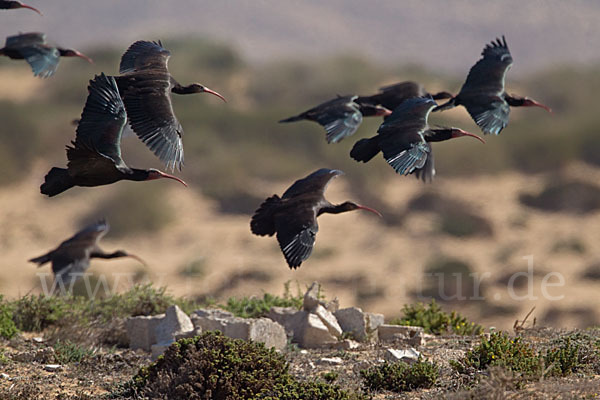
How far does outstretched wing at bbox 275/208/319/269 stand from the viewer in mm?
6715

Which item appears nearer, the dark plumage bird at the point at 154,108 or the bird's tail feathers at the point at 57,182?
the bird's tail feathers at the point at 57,182

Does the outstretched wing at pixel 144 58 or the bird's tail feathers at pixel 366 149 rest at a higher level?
the outstretched wing at pixel 144 58

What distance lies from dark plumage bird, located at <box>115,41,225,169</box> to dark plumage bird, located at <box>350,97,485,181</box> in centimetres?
153

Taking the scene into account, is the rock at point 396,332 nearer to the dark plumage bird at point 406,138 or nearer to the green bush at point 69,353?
the dark plumage bird at point 406,138

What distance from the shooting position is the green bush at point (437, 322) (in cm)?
1061

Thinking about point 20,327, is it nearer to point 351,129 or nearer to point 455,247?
point 351,129

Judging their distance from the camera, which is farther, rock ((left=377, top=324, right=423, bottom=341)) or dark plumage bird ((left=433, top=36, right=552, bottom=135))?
rock ((left=377, top=324, right=423, bottom=341))

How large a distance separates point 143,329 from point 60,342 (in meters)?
0.92

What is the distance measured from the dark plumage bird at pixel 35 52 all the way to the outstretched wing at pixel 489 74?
3.93 metres

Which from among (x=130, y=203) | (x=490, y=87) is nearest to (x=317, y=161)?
(x=130, y=203)

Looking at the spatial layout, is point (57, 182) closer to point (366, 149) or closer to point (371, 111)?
point (366, 149)

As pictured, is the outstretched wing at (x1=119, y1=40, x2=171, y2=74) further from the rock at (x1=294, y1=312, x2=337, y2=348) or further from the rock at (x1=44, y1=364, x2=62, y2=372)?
the rock at (x1=294, y1=312, x2=337, y2=348)

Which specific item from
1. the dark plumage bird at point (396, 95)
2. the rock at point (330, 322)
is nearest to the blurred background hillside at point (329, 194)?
the rock at point (330, 322)

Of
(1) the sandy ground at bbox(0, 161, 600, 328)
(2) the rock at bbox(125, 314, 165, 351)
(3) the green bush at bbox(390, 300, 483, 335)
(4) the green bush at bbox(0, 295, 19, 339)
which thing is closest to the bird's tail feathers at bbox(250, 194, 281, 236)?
(2) the rock at bbox(125, 314, 165, 351)
